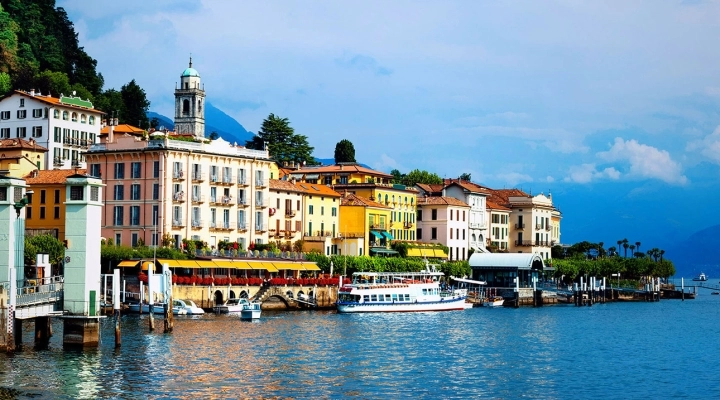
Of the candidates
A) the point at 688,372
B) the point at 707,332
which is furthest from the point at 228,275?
the point at 688,372

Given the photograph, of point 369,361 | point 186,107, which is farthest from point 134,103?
point 369,361

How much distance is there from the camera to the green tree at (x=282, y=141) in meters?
160

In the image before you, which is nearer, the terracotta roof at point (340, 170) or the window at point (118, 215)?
the window at point (118, 215)

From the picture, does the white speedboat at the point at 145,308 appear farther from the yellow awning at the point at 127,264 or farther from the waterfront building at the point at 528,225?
the waterfront building at the point at 528,225

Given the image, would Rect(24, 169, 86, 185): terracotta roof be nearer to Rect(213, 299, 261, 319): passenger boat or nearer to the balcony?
the balcony

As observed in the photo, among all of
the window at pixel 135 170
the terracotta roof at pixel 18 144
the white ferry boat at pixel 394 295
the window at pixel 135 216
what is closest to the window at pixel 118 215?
the window at pixel 135 216

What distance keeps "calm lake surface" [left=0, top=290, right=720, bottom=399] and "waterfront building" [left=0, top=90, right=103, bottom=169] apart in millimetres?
37574

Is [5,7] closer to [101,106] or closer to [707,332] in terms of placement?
[101,106]

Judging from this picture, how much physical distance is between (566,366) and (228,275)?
1750 inches

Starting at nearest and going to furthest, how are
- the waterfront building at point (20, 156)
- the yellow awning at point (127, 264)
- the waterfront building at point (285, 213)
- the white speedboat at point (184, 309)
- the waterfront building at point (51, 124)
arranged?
the white speedboat at point (184, 309), the yellow awning at point (127, 264), the waterfront building at point (20, 156), the waterfront building at point (285, 213), the waterfront building at point (51, 124)

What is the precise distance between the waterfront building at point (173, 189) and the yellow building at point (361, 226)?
17998mm

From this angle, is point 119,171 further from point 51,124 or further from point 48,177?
point 51,124

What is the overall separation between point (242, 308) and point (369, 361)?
1175 inches

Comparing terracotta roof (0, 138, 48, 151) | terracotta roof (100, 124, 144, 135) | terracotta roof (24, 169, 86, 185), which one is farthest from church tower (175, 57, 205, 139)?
terracotta roof (24, 169, 86, 185)
